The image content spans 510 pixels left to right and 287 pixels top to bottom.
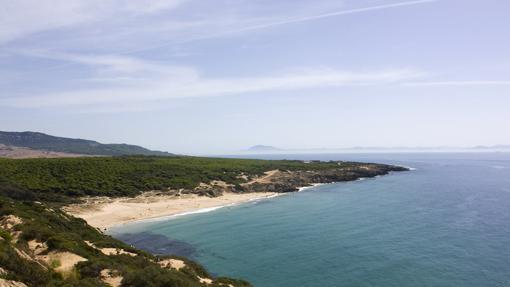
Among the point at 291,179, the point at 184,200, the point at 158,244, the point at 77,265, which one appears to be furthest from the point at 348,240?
the point at 291,179

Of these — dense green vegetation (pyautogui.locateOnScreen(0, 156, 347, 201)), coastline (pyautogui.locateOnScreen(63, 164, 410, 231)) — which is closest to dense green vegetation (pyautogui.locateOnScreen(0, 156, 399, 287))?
dense green vegetation (pyautogui.locateOnScreen(0, 156, 347, 201))

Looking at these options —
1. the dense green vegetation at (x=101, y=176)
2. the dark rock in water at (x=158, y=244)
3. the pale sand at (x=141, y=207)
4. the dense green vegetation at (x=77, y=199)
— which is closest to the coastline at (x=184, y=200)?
the pale sand at (x=141, y=207)

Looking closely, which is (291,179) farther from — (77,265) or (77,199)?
(77,265)

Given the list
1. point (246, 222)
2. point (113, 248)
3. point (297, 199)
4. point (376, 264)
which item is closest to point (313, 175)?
point (297, 199)

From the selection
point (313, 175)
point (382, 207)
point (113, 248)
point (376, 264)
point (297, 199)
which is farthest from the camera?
point (313, 175)

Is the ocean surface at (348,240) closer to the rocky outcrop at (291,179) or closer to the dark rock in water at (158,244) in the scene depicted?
the dark rock in water at (158,244)

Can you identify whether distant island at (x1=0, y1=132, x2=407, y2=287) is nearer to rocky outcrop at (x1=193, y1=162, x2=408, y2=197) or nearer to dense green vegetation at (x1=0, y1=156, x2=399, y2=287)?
dense green vegetation at (x1=0, y1=156, x2=399, y2=287)

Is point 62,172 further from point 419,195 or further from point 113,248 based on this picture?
point 419,195
